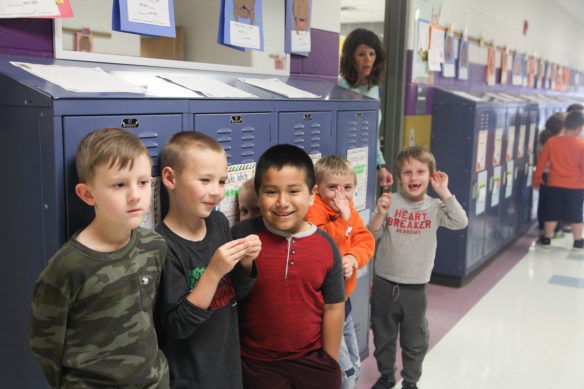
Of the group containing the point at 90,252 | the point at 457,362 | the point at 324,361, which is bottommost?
the point at 457,362

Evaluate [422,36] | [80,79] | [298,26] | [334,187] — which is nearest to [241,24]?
[298,26]

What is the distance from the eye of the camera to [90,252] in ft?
4.31

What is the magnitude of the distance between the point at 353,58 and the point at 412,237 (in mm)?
1365

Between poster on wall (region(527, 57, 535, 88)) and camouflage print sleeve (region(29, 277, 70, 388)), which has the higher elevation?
poster on wall (region(527, 57, 535, 88))

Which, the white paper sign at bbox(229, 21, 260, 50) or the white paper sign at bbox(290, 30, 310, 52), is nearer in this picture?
the white paper sign at bbox(229, 21, 260, 50)

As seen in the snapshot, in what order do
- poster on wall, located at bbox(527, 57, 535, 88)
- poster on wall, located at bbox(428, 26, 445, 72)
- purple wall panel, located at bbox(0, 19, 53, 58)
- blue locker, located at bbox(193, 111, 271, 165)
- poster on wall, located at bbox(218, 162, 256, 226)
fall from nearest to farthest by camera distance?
purple wall panel, located at bbox(0, 19, 53, 58) < blue locker, located at bbox(193, 111, 271, 165) < poster on wall, located at bbox(218, 162, 256, 226) < poster on wall, located at bbox(428, 26, 445, 72) < poster on wall, located at bbox(527, 57, 535, 88)

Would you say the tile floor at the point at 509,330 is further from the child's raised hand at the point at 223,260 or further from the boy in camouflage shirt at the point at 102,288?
the boy in camouflage shirt at the point at 102,288

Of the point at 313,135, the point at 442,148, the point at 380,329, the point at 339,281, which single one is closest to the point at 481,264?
the point at 442,148

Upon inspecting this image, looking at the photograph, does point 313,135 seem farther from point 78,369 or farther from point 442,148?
point 442,148

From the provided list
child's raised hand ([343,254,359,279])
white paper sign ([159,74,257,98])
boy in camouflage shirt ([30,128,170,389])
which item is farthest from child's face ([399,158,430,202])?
boy in camouflage shirt ([30,128,170,389])

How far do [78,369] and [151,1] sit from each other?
1.36m

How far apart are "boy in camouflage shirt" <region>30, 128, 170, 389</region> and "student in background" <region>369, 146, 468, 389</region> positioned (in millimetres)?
1543

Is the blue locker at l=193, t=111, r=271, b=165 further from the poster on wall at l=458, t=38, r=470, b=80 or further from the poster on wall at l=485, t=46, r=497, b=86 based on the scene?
the poster on wall at l=485, t=46, r=497, b=86

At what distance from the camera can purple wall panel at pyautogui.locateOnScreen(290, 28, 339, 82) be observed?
3.16m
